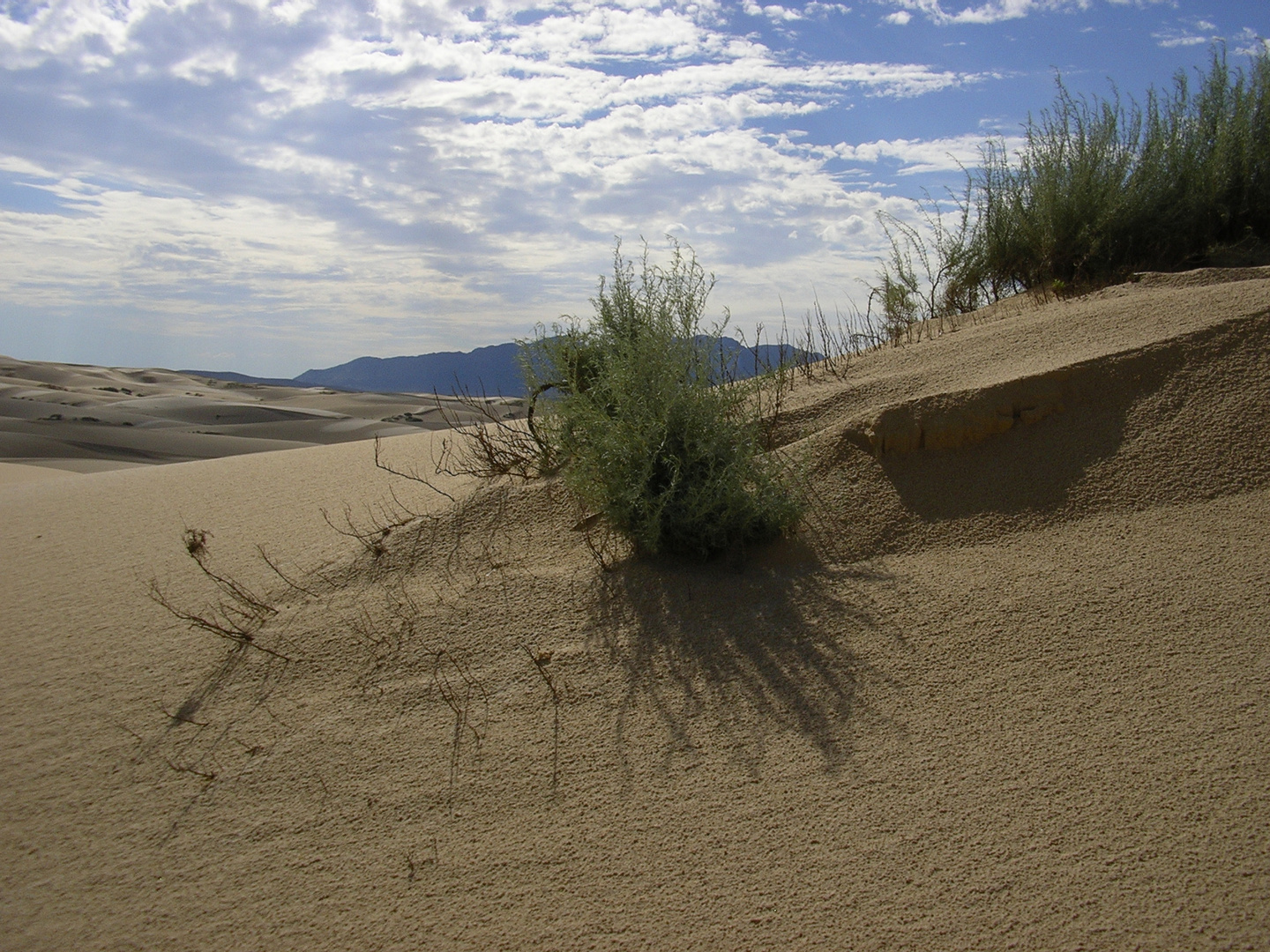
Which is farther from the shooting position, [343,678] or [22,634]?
[22,634]

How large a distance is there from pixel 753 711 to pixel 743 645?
38 cm

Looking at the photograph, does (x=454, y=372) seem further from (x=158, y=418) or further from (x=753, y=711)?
(x=158, y=418)

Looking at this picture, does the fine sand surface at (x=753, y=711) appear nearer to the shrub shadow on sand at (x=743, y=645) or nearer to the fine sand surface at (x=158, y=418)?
the shrub shadow on sand at (x=743, y=645)

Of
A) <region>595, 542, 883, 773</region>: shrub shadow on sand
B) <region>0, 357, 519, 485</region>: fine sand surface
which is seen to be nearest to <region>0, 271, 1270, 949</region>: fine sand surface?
<region>595, 542, 883, 773</region>: shrub shadow on sand

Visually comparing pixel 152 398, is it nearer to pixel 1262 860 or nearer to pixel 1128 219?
pixel 1128 219

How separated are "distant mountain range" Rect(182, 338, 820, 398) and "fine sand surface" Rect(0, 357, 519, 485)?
524 mm

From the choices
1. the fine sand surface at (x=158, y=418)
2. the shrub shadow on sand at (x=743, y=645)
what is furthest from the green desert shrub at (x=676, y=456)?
the fine sand surface at (x=158, y=418)

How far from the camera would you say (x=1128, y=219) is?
21.3ft

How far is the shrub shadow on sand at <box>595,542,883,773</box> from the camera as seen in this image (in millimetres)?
2785

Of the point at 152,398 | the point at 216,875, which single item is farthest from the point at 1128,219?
the point at 152,398

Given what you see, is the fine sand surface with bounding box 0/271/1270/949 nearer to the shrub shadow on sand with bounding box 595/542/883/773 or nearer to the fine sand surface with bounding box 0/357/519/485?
the shrub shadow on sand with bounding box 595/542/883/773

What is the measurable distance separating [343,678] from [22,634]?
1.98 metres

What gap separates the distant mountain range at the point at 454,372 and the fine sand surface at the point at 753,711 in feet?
3.68

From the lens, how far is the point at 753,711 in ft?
9.32
